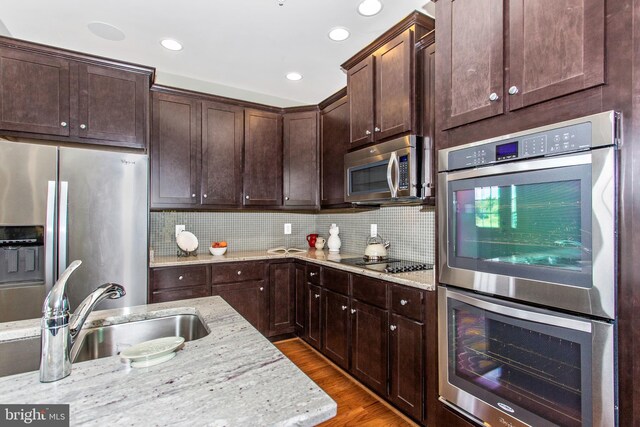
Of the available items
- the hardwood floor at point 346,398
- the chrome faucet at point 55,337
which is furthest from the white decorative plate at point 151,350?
the hardwood floor at point 346,398

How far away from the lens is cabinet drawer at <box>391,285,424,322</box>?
1.80m

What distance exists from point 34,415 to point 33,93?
255cm

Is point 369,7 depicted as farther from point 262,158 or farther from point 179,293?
point 179,293

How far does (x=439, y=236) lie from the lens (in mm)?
1638

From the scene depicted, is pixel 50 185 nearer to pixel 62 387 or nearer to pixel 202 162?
pixel 202 162

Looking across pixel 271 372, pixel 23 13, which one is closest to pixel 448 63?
pixel 271 372

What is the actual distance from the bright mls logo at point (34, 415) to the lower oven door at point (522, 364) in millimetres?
1472

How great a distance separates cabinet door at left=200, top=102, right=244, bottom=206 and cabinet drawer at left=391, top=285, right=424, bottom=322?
1944 millimetres

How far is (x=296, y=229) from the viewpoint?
3934mm

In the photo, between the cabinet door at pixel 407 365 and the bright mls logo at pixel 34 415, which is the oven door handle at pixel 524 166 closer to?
the cabinet door at pixel 407 365

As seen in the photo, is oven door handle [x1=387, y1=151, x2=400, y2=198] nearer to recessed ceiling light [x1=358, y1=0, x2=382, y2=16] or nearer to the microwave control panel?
the microwave control panel

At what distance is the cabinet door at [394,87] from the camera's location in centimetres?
207

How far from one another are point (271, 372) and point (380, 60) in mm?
2251

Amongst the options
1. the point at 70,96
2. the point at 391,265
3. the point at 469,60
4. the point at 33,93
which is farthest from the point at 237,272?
the point at 469,60
